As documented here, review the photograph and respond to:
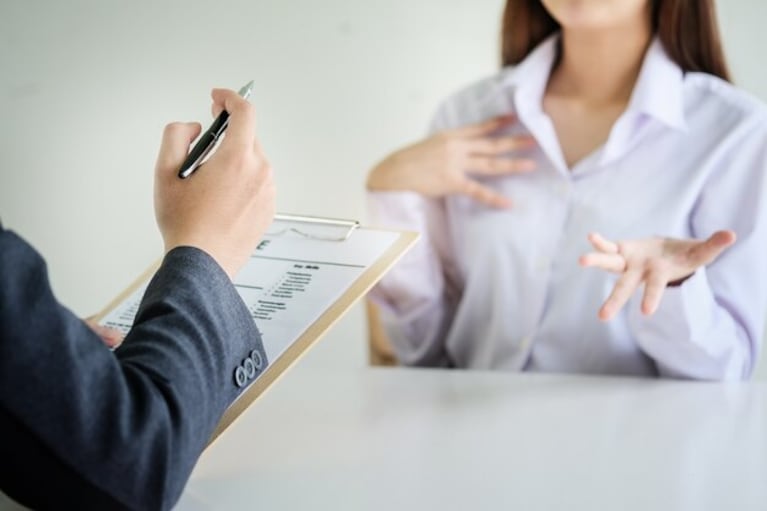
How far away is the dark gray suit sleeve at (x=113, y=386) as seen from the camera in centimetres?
55

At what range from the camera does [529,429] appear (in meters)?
0.97

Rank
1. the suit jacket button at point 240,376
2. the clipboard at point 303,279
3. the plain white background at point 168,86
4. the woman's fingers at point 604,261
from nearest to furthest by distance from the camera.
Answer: the suit jacket button at point 240,376 → the clipboard at point 303,279 → the woman's fingers at point 604,261 → the plain white background at point 168,86

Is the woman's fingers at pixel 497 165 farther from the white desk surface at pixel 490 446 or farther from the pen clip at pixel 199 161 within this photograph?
the pen clip at pixel 199 161

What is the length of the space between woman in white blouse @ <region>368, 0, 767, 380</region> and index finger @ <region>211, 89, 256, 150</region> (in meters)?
0.54

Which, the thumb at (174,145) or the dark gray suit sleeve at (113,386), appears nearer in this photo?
the dark gray suit sleeve at (113,386)

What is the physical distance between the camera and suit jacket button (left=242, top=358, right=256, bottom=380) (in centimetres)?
69

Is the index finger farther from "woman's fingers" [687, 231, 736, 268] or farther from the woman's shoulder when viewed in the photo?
the woman's shoulder

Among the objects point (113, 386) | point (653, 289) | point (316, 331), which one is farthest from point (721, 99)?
point (113, 386)

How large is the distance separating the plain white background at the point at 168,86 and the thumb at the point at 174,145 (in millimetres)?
663

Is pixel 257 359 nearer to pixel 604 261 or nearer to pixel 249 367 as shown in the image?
pixel 249 367

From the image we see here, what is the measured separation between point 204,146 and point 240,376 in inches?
6.9

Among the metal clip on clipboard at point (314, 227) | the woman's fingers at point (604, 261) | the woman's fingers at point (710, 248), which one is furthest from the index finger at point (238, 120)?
the woman's fingers at point (710, 248)

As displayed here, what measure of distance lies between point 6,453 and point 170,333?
0.12 metres

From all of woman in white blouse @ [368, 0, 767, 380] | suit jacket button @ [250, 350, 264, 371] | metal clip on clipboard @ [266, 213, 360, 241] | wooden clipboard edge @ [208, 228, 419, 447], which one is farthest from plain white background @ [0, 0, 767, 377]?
suit jacket button @ [250, 350, 264, 371]
